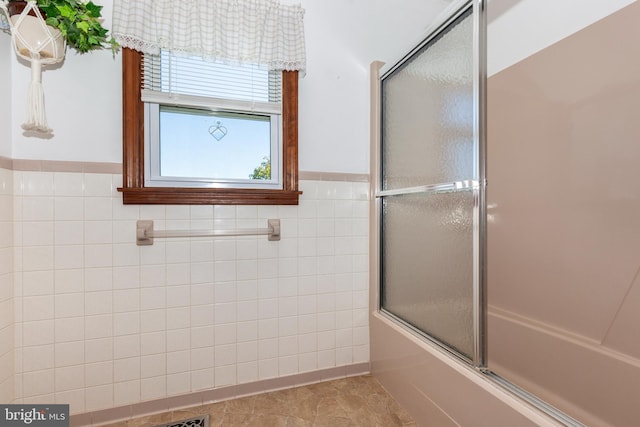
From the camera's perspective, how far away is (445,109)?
1338 mm

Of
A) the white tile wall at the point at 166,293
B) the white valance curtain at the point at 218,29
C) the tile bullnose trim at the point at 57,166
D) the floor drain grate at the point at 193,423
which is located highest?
the white valance curtain at the point at 218,29

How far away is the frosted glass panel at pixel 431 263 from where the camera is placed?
1.23 metres

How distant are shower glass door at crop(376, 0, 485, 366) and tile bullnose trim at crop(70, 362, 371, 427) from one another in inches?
18.3

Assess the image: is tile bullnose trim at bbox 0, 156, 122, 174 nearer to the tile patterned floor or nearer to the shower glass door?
the tile patterned floor

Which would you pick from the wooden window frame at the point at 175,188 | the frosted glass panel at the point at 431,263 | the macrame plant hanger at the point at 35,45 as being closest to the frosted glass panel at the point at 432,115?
the frosted glass panel at the point at 431,263

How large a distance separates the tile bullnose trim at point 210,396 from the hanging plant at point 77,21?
161 cm

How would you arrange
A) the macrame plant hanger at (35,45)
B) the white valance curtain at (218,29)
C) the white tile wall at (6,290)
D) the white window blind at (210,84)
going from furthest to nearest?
the white window blind at (210,84) → the white valance curtain at (218,29) → the white tile wall at (6,290) → the macrame plant hanger at (35,45)

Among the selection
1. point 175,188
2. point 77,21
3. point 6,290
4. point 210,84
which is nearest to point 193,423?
point 6,290

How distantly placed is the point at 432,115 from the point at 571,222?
2.75 feet

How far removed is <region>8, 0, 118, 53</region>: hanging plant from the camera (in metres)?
1.15

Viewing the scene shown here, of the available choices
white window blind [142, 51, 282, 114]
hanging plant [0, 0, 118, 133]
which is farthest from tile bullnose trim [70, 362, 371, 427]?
white window blind [142, 51, 282, 114]

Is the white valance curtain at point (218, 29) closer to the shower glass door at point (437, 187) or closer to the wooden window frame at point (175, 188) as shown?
the wooden window frame at point (175, 188)

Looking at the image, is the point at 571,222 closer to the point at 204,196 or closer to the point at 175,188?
the point at 204,196

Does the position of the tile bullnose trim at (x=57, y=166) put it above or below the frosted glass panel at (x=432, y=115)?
below
